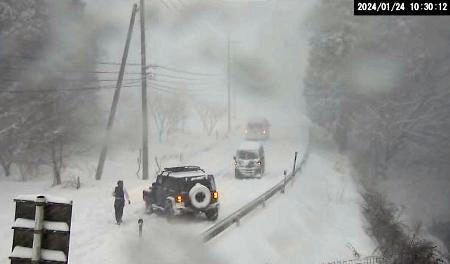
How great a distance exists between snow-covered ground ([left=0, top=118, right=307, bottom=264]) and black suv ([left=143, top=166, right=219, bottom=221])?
0.57m

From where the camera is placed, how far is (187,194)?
1828 centimetres

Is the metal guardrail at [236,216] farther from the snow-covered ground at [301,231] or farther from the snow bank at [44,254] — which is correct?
the snow bank at [44,254]

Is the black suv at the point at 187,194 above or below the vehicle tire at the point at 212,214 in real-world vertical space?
above

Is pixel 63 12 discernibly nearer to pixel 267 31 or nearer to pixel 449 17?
pixel 449 17

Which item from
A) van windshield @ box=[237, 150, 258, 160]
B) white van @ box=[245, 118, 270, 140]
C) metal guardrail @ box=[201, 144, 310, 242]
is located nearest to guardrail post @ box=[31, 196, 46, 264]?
metal guardrail @ box=[201, 144, 310, 242]

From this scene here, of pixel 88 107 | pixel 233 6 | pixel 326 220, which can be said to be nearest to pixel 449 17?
pixel 326 220

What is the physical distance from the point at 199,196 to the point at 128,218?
135 inches

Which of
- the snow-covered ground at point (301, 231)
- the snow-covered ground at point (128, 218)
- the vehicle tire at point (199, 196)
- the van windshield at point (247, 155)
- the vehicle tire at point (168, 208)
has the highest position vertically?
the van windshield at point (247, 155)

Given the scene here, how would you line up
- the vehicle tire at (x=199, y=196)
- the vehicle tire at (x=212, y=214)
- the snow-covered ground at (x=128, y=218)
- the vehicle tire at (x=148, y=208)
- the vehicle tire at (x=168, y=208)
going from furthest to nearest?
the vehicle tire at (x=148, y=208), the vehicle tire at (x=212, y=214), the vehicle tire at (x=168, y=208), the vehicle tire at (x=199, y=196), the snow-covered ground at (x=128, y=218)

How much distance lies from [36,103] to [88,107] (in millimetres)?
8179

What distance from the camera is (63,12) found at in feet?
144

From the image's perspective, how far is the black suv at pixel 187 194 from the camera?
18.2 m

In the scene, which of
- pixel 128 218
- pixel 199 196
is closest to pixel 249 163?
pixel 128 218

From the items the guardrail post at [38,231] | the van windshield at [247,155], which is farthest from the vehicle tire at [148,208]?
the guardrail post at [38,231]
